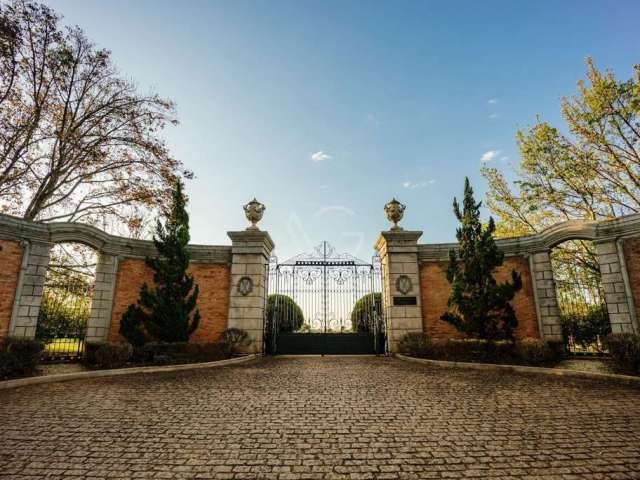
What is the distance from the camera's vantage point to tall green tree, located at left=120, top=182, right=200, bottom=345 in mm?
10727

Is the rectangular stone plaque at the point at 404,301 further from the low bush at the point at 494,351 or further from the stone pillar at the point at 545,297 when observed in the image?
the stone pillar at the point at 545,297

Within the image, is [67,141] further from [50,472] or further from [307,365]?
[50,472]

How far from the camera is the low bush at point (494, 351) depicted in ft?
31.0

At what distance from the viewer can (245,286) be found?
12742mm

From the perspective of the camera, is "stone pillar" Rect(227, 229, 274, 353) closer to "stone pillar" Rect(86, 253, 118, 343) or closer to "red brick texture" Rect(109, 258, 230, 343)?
"red brick texture" Rect(109, 258, 230, 343)

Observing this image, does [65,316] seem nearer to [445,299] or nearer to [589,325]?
[445,299]

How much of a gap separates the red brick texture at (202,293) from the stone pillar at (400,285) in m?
6.53

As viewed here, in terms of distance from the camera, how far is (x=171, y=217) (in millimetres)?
12055

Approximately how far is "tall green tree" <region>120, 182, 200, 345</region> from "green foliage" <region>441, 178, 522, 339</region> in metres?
9.11

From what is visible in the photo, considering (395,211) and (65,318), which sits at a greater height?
(395,211)

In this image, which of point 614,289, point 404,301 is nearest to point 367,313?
point 404,301

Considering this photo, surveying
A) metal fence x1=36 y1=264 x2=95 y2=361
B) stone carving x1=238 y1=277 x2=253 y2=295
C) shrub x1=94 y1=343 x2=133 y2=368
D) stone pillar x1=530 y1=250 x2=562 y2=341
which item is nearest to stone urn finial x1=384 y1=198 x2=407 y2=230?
stone pillar x1=530 y1=250 x2=562 y2=341

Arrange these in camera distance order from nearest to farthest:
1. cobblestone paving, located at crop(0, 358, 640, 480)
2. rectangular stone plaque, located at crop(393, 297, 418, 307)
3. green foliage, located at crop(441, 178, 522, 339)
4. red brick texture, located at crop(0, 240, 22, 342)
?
cobblestone paving, located at crop(0, 358, 640, 480)
red brick texture, located at crop(0, 240, 22, 342)
green foliage, located at crop(441, 178, 522, 339)
rectangular stone plaque, located at crop(393, 297, 418, 307)

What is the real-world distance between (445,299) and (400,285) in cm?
186
